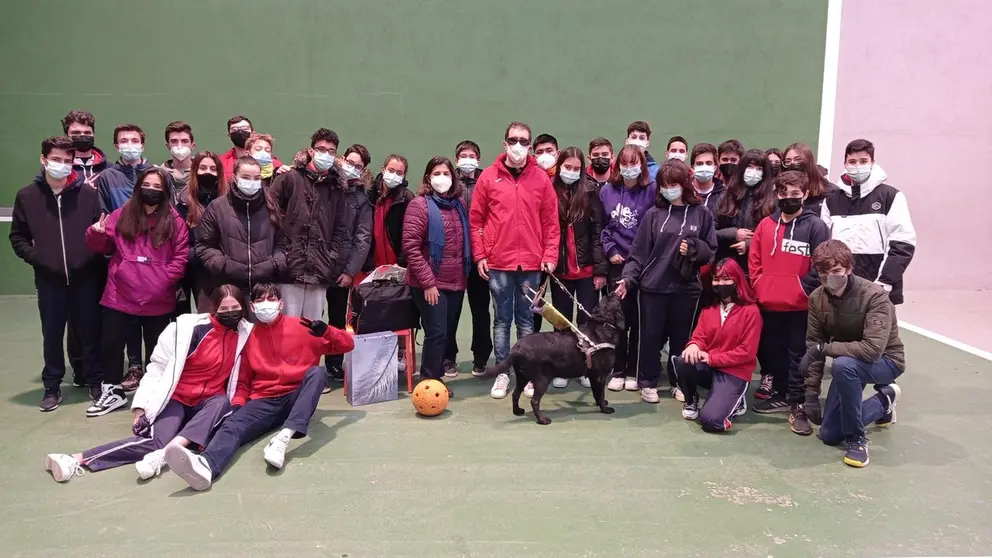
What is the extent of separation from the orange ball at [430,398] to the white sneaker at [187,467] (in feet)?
4.30

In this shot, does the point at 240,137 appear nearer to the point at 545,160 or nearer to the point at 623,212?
the point at 545,160

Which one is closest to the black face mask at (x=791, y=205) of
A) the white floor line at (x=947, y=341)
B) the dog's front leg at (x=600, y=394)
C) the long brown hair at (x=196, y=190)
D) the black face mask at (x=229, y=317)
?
the dog's front leg at (x=600, y=394)

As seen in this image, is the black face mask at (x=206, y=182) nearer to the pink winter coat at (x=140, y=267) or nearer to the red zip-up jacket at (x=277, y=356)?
the pink winter coat at (x=140, y=267)

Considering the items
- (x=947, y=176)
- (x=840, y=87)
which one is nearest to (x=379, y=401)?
(x=840, y=87)

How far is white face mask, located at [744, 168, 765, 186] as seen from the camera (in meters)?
4.47

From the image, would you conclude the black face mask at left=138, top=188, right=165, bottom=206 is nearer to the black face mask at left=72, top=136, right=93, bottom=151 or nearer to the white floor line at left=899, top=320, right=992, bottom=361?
the black face mask at left=72, top=136, right=93, bottom=151

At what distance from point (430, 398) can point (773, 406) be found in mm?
2175

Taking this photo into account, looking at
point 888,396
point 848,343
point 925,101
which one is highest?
point 925,101

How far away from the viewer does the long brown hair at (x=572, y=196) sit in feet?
15.1

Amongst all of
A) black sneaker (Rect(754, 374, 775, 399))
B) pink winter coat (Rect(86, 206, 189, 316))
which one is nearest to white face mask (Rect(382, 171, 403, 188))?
pink winter coat (Rect(86, 206, 189, 316))

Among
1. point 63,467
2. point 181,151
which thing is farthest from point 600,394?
point 181,151

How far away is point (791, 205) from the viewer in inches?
158

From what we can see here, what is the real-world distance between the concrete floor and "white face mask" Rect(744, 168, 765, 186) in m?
1.56

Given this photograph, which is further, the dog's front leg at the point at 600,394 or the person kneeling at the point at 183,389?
the dog's front leg at the point at 600,394
